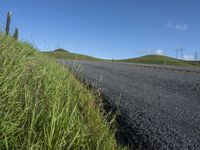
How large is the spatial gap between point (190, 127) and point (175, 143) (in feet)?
2.48

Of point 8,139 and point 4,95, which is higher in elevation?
point 4,95

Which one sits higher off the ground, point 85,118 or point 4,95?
point 4,95

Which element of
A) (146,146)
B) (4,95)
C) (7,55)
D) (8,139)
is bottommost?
(146,146)

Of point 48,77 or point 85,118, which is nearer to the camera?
point 85,118

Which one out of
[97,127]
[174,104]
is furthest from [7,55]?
[174,104]

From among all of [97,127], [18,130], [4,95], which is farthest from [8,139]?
[97,127]

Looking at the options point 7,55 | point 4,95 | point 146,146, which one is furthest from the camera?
point 7,55

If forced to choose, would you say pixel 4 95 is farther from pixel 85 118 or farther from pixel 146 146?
pixel 146 146

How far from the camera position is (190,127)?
390 cm

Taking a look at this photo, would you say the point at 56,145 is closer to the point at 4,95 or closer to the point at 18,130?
the point at 18,130

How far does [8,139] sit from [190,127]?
7.53 ft

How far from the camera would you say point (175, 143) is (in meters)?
3.22

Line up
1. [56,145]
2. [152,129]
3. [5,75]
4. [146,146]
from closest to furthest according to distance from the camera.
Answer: [56,145]
[146,146]
[5,75]
[152,129]

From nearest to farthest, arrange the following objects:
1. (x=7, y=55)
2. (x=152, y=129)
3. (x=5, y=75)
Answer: (x=5, y=75), (x=152, y=129), (x=7, y=55)
